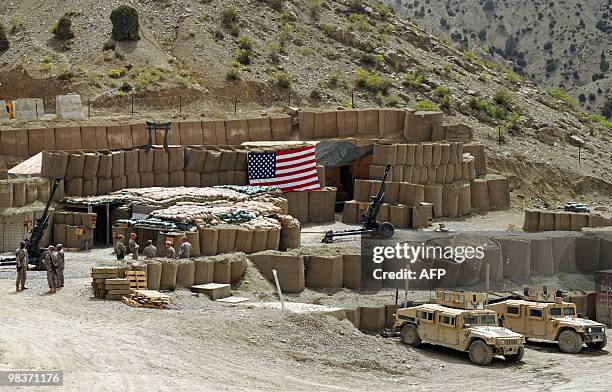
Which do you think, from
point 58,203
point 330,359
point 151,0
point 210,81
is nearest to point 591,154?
point 210,81

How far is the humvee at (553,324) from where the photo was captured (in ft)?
109

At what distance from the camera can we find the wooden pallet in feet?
104

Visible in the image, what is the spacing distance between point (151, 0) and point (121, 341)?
4033 cm

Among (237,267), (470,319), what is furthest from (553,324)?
(237,267)

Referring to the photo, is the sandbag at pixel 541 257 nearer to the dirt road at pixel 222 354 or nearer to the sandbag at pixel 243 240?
the dirt road at pixel 222 354

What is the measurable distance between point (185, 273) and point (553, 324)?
10.1 m

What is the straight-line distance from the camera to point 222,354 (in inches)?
1056

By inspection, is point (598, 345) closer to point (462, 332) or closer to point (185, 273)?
point (462, 332)

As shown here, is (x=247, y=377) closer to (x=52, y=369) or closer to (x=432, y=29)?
(x=52, y=369)

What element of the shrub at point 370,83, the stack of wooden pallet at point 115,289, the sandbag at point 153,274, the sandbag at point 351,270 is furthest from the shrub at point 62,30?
the stack of wooden pallet at point 115,289

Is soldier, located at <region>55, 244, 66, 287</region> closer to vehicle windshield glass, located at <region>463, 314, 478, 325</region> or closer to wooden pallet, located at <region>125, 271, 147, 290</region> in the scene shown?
wooden pallet, located at <region>125, 271, 147, 290</region>

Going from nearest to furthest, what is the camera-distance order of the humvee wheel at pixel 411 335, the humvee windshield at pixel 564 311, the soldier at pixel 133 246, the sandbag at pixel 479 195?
the humvee wheel at pixel 411 335 → the humvee windshield at pixel 564 311 → the soldier at pixel 133 246 → the sandbag at pixel 479 195

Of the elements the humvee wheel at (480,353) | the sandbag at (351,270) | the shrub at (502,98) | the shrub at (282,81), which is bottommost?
the humvee wheel at (480,353)
